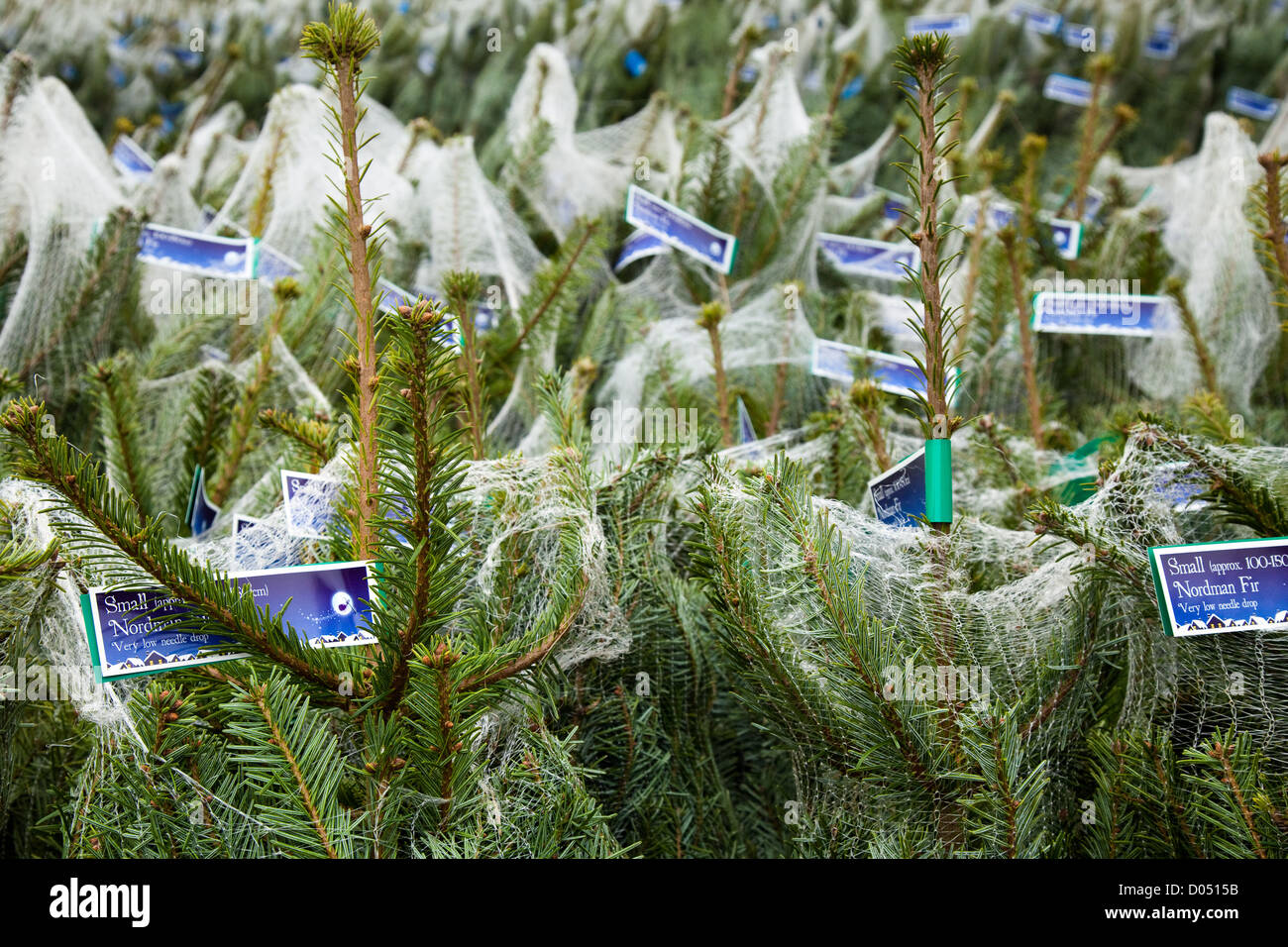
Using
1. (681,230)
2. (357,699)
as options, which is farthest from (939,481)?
(681,230)

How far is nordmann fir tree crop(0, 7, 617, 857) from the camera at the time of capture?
0.72m

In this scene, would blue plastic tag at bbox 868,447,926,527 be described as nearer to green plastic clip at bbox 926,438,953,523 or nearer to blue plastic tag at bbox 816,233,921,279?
green plastic clip at bbox 926,438,953,523

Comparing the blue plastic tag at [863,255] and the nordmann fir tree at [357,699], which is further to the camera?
the blue plastic tag at [863,255]

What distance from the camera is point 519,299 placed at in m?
1.78

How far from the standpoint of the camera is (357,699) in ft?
2.62

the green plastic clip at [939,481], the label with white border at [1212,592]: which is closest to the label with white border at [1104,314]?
the label with white border at [1212,592]

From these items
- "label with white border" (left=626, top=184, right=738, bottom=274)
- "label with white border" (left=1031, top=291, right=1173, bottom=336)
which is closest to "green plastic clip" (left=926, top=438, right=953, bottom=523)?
"label with white border" (left=1031, top=291, right=1173, bottom=336)

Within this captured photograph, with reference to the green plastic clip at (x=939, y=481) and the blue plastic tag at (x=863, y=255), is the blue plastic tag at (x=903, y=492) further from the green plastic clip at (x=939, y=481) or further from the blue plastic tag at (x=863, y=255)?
the blue plastic tag at (x=863, y=255)

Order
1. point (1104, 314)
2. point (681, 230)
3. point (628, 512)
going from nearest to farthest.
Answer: point (628, 512), point (1104, 314), point (681, 230)

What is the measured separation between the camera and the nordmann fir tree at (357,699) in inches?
28.2

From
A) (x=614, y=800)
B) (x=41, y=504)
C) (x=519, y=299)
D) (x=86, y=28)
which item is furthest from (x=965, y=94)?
(x=86, y=28)

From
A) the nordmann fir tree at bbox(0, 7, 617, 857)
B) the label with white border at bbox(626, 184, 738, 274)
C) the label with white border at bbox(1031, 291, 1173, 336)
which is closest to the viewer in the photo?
the nordmann fir tree at bbox(0, 7, 617, 857)

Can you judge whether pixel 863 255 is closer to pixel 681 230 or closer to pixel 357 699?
pixel 681 230

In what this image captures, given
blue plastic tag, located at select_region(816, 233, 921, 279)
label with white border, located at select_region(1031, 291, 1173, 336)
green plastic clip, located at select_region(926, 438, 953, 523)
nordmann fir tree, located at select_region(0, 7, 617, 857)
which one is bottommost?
nordmann fir tree, located at select_region(0, 7, 617, 857)
